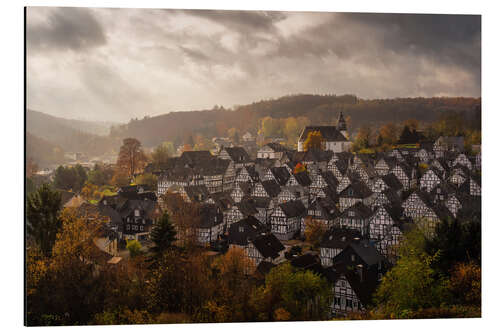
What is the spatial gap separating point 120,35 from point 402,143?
25.8ft

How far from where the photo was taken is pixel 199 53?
1155 centimetres

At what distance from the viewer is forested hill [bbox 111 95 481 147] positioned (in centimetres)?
1202

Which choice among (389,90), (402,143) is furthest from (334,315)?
(389,90)

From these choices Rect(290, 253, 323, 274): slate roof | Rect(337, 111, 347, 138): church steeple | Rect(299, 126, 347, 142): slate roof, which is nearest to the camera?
Rect(290, 253, 323, 274): slate roof

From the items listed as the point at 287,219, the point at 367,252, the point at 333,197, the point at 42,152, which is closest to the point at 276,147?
the point at 287,219

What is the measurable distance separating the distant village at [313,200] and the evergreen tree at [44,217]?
373 mm

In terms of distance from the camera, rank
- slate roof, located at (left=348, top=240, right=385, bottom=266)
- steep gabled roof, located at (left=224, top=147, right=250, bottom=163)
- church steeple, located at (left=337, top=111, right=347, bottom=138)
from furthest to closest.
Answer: steep gabled roof, located at (left=224, top=147, right=250, bottom=163), church steeple, located at (left=337, top=111, right=347, bottom=138), slate roof, located at (left=348, top=240, right=385, bottom=266)

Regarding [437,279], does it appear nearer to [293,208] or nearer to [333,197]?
[333,197]

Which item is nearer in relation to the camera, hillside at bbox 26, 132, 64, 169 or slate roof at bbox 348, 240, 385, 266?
hillside at bbox 26, 132, 64, 169

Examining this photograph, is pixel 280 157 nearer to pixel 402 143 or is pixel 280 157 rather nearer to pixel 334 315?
pixel 402 143

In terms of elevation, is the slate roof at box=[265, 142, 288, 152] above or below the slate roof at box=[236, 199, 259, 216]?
above

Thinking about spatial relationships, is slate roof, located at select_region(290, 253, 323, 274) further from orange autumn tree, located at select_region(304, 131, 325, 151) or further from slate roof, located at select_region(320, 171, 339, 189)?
orange autumn tree, located at select_region(304, 131, 325, 151)

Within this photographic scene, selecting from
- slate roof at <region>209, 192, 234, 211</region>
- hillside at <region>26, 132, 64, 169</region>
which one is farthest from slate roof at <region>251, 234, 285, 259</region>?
hillside at <region>26, 132, 64, 169</region>

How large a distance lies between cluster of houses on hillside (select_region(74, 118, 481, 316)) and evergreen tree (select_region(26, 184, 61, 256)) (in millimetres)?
1398
